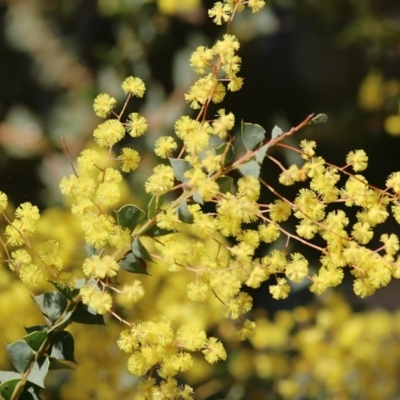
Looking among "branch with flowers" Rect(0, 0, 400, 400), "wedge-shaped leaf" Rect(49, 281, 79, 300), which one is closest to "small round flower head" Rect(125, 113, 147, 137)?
"branch with flowers" Rect(0, 0, 400, 400)

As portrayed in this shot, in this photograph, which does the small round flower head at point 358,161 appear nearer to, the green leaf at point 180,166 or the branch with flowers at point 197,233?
the branch with flowers at point 197,233

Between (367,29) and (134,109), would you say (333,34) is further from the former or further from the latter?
(134,109)

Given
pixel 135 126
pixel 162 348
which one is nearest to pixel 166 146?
pixel 135 126

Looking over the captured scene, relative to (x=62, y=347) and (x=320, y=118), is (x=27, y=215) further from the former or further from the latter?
(x=320, y=118)

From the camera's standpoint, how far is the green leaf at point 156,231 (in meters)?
0.48

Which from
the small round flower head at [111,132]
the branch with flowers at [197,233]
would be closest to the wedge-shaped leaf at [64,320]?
the branch with flowers at [197,233]

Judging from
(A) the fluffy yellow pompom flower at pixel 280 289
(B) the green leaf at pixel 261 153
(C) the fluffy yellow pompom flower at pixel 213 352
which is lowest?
(C) the fluffy yellow pompom flower at pixel 213 352

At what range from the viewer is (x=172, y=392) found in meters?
0.49

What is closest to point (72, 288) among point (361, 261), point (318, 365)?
point (361, 261)

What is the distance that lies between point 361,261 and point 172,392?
15cm

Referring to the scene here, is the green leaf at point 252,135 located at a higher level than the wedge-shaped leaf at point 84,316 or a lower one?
higher

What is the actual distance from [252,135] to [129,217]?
96 millimetres

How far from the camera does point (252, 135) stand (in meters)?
0.47

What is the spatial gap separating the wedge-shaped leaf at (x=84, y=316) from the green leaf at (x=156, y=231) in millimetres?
66
